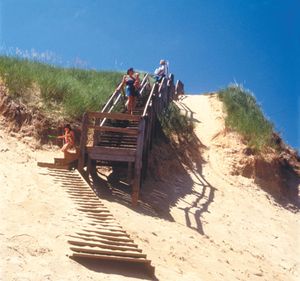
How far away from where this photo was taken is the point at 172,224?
1055 centimetres

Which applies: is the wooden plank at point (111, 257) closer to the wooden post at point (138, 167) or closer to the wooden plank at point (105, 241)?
the wooden plank at point (105, 241)

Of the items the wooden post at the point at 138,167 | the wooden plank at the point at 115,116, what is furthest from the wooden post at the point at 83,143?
the wooden post at the point at 138,167

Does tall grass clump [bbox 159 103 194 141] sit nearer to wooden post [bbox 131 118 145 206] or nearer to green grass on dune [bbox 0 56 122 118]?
green grass on dune [bbox 0 56 122 118]

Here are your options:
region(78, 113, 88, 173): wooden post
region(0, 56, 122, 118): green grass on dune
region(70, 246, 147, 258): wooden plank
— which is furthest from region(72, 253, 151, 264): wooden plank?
region(0, 56, 122, 118): green grass on dune

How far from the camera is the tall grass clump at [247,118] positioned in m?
17.0

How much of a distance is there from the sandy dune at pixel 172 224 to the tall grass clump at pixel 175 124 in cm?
89

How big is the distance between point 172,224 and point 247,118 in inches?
346

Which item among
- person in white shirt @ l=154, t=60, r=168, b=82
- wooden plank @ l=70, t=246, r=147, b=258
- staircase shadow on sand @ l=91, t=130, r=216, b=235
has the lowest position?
wooden plank @ l=70, t=246, r=147, b=258

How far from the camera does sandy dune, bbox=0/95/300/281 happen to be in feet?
23.5

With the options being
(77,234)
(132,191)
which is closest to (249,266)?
(132,191)

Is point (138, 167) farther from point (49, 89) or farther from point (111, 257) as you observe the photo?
point (49, 89)

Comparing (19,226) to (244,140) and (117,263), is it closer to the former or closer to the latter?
(117,263)

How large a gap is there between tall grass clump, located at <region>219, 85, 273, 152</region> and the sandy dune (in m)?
0.68

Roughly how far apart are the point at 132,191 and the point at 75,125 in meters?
3.44
